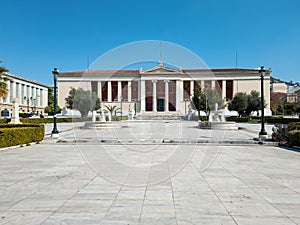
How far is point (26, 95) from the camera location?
3159 inches

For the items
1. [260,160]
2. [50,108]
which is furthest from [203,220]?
[50,108]

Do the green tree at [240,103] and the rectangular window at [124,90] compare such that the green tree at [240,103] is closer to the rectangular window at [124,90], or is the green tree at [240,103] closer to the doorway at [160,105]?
the doorway at [160,105]

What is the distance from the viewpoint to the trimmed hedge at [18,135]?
10.8 meters

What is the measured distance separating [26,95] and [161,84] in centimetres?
4373

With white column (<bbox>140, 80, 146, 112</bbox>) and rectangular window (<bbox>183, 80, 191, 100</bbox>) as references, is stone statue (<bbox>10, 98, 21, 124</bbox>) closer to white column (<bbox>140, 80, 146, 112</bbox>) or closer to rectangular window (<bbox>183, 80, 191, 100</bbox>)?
white column (<bbox>140, 80, 146, 112</bbox>)

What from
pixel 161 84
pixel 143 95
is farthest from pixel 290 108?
pixel 143 95

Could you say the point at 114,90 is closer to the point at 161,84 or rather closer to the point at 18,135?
the point at 161,84

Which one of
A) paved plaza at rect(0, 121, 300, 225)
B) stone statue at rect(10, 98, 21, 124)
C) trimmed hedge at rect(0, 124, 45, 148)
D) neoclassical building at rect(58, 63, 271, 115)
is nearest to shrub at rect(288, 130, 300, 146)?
paved plaza at rect(0, 121, 300, 225)

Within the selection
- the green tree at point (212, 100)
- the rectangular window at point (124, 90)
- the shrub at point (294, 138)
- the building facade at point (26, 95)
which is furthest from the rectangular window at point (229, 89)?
the shrub at point (294, 138)

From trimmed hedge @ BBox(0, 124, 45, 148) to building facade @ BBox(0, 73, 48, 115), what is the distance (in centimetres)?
→ 5871

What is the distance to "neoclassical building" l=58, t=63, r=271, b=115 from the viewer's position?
72.3 metres

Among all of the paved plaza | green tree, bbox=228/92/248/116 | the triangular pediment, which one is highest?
the triangular pediment

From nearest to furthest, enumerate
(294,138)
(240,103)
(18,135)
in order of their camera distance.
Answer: (18,135) → (294,138) → (240,103)

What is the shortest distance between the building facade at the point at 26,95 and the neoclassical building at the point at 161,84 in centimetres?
1246
